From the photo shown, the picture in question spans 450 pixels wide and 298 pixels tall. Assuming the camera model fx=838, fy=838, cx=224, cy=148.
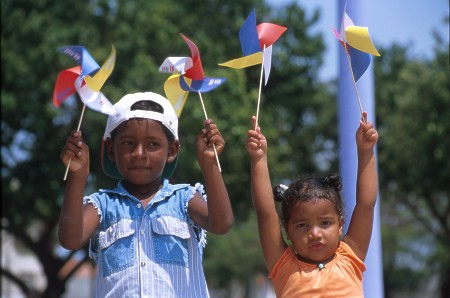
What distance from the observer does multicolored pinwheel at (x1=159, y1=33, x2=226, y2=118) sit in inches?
161

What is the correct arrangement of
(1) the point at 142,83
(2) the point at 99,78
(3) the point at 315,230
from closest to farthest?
1. (3) the point at 315,230
2. (2) the point at 99,78
3. (1) the point at 142,83

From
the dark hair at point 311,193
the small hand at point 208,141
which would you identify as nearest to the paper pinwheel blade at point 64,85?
the small hand at point 208,141

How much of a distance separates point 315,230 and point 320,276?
0.20 m

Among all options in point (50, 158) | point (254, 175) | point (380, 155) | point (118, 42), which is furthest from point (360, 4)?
point (380, 155)

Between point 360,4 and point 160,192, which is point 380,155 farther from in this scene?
point 160,192

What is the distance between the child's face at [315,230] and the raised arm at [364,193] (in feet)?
0.40

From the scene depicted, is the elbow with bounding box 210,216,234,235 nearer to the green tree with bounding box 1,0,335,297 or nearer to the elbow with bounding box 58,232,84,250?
the elbow with bounding box 58,232,84,250

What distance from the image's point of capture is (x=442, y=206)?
75.0 feet

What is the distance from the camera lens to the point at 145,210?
3.70 meters

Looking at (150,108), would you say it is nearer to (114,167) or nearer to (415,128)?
(114,167)

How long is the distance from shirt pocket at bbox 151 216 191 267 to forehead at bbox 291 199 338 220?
51 cm

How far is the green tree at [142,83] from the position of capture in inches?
636

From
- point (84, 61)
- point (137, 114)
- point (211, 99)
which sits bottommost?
point (137, 114)

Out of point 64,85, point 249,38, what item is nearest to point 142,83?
point 64,85
